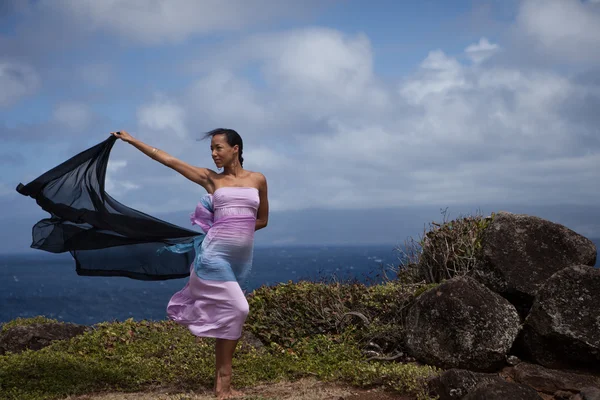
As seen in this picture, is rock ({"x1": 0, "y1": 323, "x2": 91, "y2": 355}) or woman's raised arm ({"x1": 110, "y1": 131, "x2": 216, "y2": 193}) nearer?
woman's raised arm ({"x1": 110, "y1": 131, "x2": 216, "y2": 193})

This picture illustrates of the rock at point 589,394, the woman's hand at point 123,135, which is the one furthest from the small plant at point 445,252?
the woman's hand at point 123,135

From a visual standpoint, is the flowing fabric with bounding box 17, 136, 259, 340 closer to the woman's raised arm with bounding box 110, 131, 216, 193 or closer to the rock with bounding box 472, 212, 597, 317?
the woman's raised arm with bounding box 110, 131, 216, 193

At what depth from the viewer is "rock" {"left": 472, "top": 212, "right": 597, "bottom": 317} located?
10.6m

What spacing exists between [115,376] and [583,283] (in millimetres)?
7090

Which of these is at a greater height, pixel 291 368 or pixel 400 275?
pixel 400 275

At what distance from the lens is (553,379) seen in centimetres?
894

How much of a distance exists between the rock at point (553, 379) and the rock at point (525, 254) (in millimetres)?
1527

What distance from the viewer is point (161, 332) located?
12266 mm

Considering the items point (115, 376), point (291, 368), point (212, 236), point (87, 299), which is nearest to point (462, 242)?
point (291, 368)

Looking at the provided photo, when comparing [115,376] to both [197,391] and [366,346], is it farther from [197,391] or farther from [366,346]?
[366,346]

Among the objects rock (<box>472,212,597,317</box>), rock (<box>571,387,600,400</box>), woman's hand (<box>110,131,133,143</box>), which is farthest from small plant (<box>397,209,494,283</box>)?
woman's hand (<box>110,131,133,143</box>)

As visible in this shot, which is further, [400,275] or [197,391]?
[400,275]

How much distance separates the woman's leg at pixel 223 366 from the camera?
8070 mm

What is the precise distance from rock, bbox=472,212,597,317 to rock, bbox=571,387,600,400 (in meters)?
2.49
